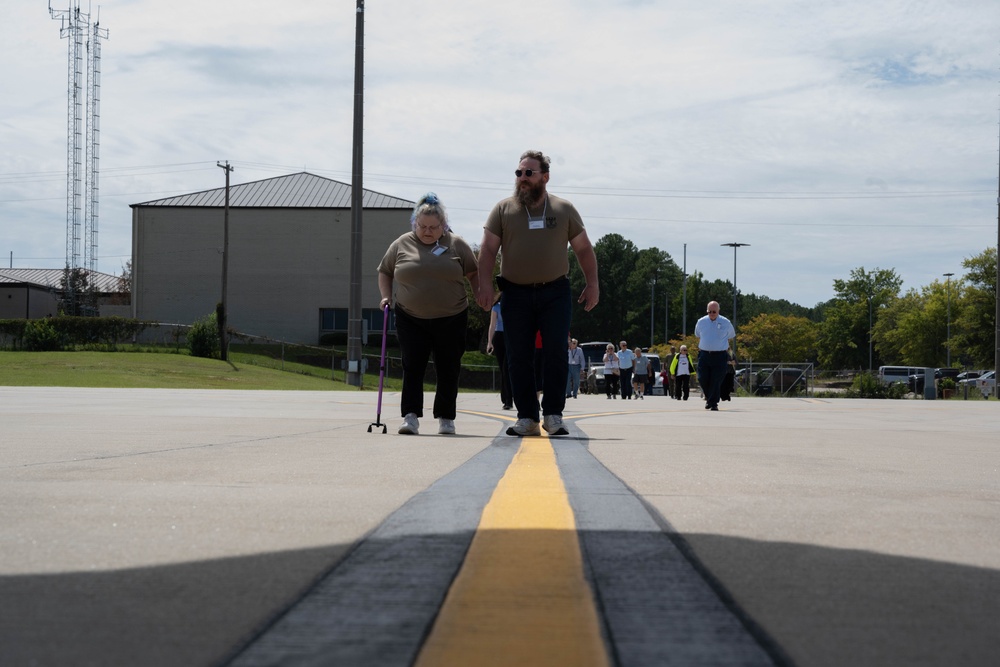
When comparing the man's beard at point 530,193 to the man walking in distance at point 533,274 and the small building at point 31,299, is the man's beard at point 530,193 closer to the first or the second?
the man walking in distance at point 533,274

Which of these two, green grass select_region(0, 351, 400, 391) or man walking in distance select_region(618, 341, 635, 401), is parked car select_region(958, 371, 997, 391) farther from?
green grass select_region(0, 351, 400, 391)

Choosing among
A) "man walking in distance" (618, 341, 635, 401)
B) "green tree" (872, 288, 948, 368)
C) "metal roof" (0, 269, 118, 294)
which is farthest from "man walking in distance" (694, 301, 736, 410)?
"metal roof" (0, 269, 118, 294)

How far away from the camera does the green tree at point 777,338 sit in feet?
335

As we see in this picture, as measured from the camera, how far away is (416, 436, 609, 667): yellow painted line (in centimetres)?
179

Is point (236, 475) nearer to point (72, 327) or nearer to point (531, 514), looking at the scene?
point (531, 514)

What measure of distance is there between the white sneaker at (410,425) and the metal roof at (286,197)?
210 ft

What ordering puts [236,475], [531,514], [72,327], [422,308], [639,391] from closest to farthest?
1. [531,514]
2. [236,475]
3. [422,308]
4. [639,391]
5. [72,327]

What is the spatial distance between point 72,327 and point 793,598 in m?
55.0

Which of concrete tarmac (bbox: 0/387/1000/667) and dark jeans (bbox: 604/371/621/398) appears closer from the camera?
concrete tarmac (bbox: 0/387/1000/667)

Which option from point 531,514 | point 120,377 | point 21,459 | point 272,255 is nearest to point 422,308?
point 21,459

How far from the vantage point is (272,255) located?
7412 cm

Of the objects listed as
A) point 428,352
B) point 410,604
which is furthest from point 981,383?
point 410,604

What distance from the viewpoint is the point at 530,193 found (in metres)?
7.64

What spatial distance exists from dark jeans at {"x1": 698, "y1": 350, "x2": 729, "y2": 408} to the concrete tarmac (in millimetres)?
10585
